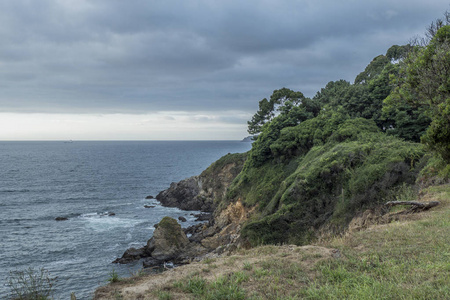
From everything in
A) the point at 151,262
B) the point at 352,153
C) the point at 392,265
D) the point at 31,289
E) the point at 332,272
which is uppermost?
the point at 352,153

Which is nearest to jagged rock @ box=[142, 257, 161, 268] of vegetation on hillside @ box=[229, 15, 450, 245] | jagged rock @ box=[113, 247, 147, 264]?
jagged rock @ box=[113, 247, 147, 264]

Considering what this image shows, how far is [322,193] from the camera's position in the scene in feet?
82.5

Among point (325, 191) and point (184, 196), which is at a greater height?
point (325, 191)

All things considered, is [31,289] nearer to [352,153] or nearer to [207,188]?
[352,153]

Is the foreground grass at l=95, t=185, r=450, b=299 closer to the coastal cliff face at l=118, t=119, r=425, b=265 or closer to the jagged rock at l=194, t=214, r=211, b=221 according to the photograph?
the coastal cliff face at l=118, t=119, r=425, b=265

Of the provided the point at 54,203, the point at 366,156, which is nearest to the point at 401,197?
the point at 366,156

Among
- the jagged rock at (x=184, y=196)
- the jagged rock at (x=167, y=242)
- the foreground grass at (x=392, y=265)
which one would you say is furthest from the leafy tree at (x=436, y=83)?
the jagged rock at (x=184, y=196)

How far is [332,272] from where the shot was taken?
8.04 metres

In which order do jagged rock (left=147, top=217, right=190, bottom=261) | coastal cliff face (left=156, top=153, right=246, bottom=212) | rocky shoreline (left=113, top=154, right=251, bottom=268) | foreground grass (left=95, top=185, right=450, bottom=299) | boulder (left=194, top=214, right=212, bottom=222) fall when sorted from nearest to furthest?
foreground grass (left=95, top=185, right=450, bottom=299) < rocky shoreline (left=113, top=154, right=251, bottom=268) < jagged rock (left=147, top=217, right=190, bottom=261) < boulder (left=194, top=214, right=212, bottom=222) < coastal cliff face (left=156, top=153, right=246, bottom=212)

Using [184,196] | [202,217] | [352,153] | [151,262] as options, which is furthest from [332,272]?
[184,196]

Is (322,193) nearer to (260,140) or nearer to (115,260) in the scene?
(260,140)

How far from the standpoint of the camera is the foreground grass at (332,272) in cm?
689

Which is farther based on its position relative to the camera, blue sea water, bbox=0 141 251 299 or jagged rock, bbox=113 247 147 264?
jagged rock, bbox=113 247 147 264

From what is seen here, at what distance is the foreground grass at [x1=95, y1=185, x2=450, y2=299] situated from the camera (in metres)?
6.89
